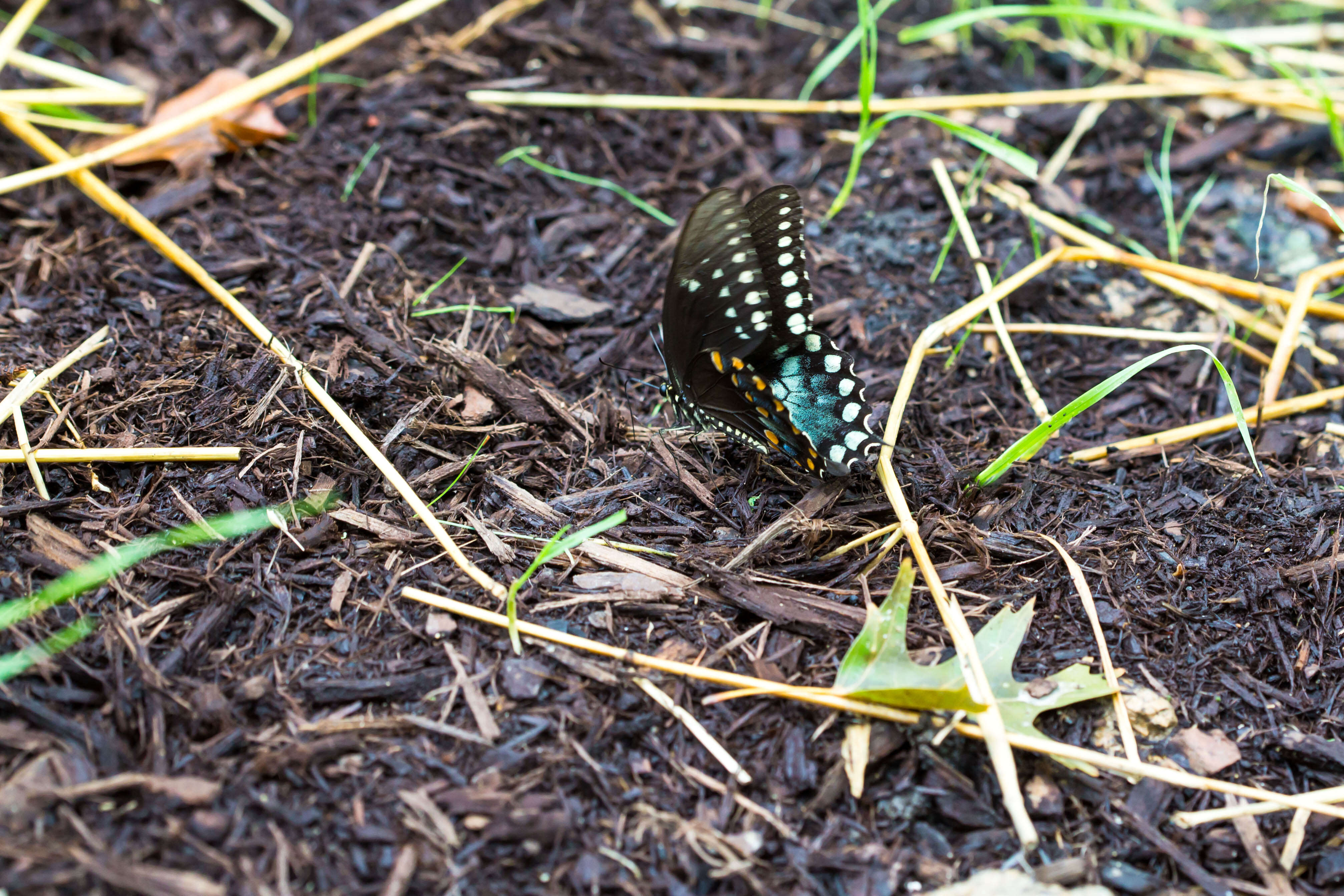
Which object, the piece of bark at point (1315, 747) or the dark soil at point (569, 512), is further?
the piece of bark at point (1315, 747)

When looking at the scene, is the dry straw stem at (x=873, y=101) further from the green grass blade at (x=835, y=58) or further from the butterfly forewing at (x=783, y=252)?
the butterfly forewing at (x=783, y=252)

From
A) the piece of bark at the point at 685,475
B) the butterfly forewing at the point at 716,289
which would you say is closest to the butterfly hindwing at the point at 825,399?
the butterfly forewing at the point at 716,289

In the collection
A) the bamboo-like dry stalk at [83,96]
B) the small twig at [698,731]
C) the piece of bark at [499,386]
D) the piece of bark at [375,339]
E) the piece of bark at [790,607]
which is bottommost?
the small twig at [698,731]

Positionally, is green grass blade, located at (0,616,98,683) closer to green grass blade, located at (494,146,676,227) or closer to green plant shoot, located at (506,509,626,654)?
green plant shoot, located at (506,509,626,654)

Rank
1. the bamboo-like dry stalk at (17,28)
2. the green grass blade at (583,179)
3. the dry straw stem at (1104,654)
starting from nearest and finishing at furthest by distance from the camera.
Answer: the dry straw stem at (1104,654) < the bamboo-like dry stalk at (17,28) < the green grass blade at (583,179)

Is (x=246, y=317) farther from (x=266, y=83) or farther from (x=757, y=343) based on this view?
(x=757, y=343)

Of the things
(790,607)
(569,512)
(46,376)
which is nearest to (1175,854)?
(790,607)

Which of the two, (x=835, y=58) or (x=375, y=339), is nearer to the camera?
(x=375, y=339)
